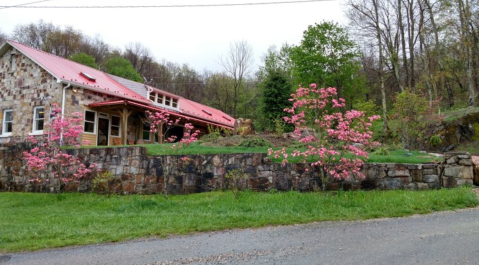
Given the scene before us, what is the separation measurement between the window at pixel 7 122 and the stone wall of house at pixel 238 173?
771 centimetres

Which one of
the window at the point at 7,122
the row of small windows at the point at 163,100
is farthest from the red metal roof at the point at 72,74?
the window at the point at 7,122

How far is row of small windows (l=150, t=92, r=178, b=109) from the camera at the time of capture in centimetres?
2212

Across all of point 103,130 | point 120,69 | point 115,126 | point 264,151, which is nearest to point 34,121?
point 103,130

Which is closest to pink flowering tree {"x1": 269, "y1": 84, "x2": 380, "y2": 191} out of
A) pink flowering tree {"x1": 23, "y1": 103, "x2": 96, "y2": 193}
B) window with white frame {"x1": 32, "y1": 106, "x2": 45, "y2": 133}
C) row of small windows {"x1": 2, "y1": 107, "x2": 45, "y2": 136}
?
pink flowering tree {"x1": 23, "y1": 103, "x2": 96, "y2": 193}

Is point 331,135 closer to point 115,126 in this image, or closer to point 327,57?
point 115,126

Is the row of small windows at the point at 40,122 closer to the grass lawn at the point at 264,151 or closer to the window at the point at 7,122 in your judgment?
the window at the point at 7,122

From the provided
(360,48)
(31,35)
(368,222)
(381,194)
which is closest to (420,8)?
(360,48)

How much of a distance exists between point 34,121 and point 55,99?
188cm

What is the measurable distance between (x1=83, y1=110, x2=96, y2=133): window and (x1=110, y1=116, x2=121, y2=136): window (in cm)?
119

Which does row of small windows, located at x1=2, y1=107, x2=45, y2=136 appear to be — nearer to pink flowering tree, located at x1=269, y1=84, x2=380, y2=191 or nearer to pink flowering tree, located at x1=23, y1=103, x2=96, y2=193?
pink flowering tree, located at x1=23, y1=103, x2=96, y2=193

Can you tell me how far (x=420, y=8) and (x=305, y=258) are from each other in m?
23.1

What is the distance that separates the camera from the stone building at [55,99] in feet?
53.0

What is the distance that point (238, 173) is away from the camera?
9172 mm

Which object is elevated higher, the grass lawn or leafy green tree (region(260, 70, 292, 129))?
leafy green tree (region(260, 70, 292, 129))
